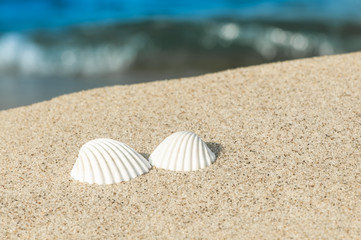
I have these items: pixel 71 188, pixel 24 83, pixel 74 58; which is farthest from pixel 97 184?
pixel 74 58

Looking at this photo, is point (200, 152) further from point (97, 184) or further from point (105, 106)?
point (105, 106)

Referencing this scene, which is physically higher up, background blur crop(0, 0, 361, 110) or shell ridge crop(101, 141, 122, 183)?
shell ridge crop(101, 141, 122, 183)

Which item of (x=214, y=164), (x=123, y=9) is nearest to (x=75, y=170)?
(x=214, y=164)

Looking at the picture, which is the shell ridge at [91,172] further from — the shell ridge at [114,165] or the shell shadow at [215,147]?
the shell shadow at [215,147]

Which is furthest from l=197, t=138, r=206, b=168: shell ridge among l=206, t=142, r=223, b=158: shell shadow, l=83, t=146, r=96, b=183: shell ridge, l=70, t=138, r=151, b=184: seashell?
l=83, t=146, r=96, b=183: shell ridge

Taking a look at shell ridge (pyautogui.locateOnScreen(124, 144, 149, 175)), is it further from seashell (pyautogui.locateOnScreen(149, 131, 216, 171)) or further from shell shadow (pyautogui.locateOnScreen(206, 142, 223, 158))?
shell shadow (pyautogui.locateOnScreen(206, 142, 223, 158))

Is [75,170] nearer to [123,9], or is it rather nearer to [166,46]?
[166,46]

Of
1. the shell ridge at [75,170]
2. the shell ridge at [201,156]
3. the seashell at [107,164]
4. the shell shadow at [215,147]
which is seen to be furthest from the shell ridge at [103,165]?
the shell shadow at [215,147]
